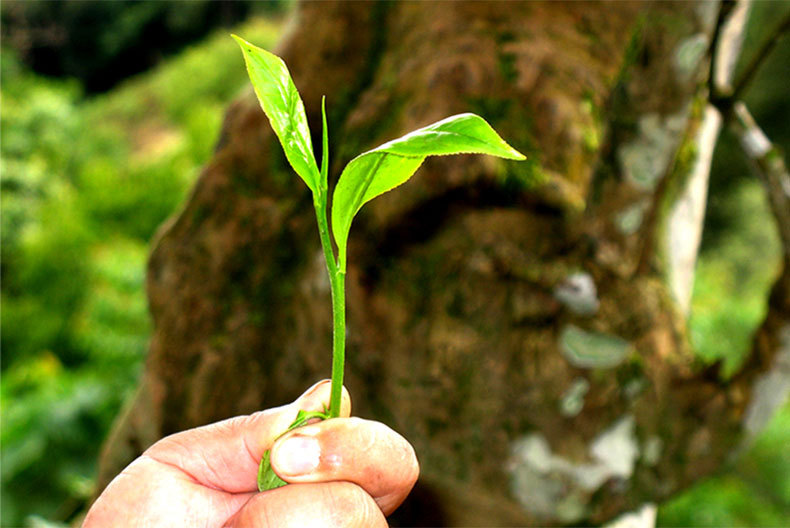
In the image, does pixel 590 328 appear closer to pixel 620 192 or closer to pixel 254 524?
pixel 620 192

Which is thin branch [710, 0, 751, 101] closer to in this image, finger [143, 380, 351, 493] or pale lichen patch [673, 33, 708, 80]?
pale lichen patch [673, 33, 708, 80]

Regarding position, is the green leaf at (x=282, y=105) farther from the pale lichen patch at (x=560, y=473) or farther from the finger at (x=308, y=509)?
the pale lichen patch at (x=560, y=473)

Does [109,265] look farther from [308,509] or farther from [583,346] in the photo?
[308,509]

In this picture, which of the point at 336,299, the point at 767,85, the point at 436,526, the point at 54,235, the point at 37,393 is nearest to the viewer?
the point at 336,299

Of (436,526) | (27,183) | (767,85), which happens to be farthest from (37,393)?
(767,85)

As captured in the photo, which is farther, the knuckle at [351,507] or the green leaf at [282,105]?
the knuckle at [351,507]

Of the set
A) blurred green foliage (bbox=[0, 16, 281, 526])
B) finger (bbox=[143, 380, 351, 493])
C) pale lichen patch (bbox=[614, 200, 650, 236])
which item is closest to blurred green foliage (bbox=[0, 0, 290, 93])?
blurred green foliage (bbox=[0, 16, 281, 526])

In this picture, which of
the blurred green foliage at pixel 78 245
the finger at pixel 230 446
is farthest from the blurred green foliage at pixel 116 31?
the finger at pixel 230 446
